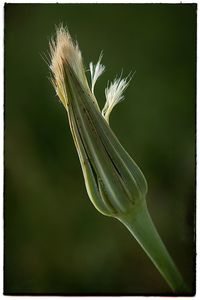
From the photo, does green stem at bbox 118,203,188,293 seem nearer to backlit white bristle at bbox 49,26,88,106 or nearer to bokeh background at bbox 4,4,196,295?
bokeh background at bbox 4,4,196,295

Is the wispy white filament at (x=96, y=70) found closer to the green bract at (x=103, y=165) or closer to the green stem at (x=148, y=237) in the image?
the green bract at (x=103, y=165)

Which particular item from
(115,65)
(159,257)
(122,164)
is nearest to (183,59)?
(115,65)

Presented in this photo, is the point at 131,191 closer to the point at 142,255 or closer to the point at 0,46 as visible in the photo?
the point at 142,255

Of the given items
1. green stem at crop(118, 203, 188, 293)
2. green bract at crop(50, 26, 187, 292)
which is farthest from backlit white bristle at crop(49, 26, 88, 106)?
green stem at crop(118, 203, 188, 293)

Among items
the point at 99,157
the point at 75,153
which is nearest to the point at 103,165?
the point at 99,157

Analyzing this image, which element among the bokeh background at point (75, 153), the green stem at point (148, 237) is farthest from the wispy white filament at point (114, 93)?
the green stem at point (148, 237)

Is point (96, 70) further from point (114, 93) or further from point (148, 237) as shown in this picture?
point (148, 237)
